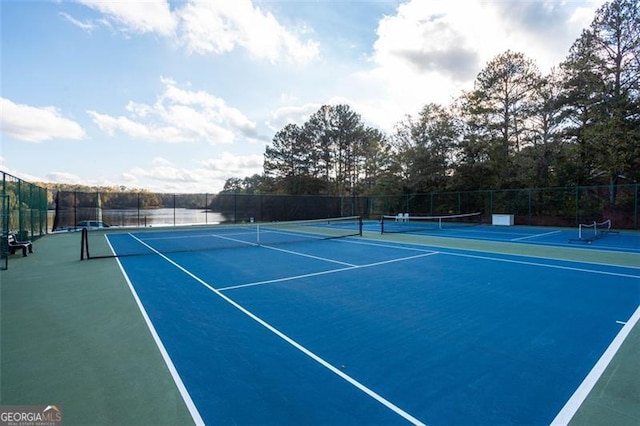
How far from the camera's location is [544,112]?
2456 cm

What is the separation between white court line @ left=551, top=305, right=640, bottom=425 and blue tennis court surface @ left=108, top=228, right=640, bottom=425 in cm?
4

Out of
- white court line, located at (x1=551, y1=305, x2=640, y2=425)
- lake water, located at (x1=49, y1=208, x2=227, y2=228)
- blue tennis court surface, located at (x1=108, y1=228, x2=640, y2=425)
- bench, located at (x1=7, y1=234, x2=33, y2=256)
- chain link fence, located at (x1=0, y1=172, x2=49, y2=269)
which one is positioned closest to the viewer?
white court line, located at (x1=551, y1=305, x2=640, y2=425)

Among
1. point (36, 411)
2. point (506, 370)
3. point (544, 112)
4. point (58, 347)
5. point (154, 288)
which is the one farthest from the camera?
point (544, 112)

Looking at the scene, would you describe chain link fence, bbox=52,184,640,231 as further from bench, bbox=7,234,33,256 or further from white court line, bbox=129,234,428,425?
white court line, bbox=129,234,428,425

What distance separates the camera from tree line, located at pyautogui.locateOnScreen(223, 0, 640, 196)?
20156 millimetres

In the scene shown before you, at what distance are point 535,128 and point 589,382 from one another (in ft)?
92.0

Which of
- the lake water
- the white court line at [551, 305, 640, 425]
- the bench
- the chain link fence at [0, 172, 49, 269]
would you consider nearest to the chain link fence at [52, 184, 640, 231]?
the lake water

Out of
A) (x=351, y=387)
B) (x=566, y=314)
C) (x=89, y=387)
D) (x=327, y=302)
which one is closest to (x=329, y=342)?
(x=351, y=387)

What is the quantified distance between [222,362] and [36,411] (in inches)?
59.3

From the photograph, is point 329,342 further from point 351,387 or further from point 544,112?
point 544,112

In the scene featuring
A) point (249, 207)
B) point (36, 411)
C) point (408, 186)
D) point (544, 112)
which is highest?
point (544, 112)

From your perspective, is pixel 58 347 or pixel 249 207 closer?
pixel 58 347

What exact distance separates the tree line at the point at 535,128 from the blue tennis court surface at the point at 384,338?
57.8 feet

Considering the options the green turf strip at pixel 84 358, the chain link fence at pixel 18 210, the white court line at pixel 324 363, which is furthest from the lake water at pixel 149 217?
the white court line at pixel 324 363
